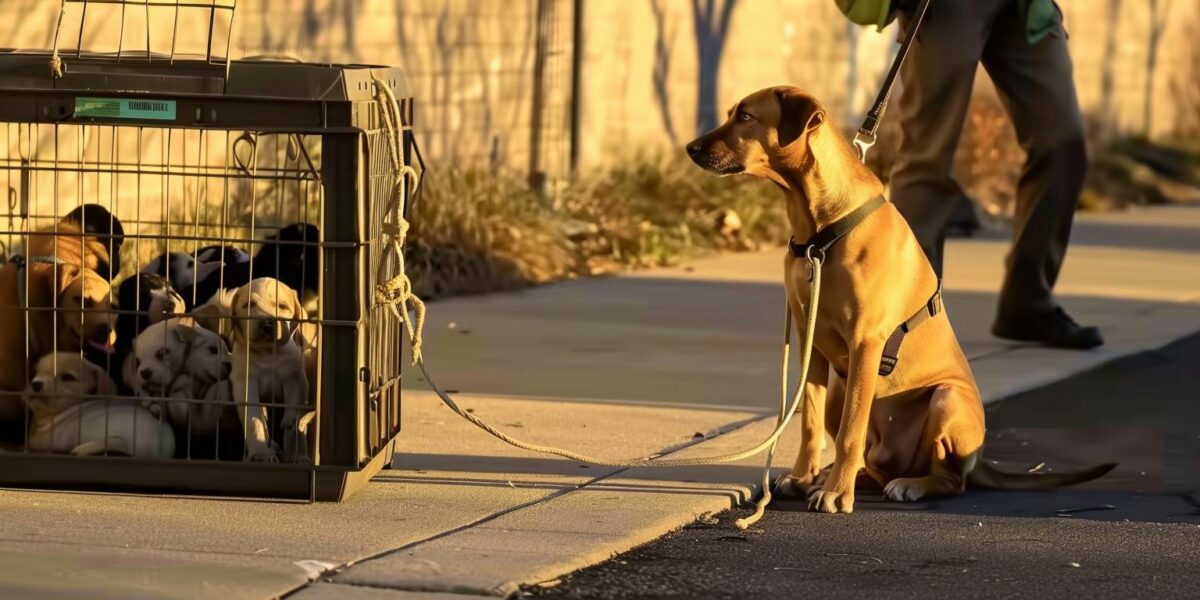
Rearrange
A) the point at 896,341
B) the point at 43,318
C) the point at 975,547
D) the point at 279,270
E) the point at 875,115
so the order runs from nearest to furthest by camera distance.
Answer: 1. the point at 975,547
2. the point at 43,318
3. the point at 896,341
4. the point at 279,270
5. the point at 875,115

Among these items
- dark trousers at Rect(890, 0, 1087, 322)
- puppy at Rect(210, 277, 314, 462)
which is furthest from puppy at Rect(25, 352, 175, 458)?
dark trousers at Rect(890, 0, 1087, 322)

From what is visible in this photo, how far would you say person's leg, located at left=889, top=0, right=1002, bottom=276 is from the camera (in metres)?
7.64

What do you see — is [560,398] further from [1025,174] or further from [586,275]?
[586,275]

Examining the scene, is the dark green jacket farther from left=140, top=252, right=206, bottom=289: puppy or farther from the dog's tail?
left=140, top=252, right=206, bottom=289: puppy

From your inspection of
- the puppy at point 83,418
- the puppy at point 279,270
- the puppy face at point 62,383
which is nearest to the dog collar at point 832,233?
the puppy at point 279,270

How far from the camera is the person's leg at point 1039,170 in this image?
7.92 m

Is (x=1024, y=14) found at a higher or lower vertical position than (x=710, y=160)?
higher

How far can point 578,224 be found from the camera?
11.8 m

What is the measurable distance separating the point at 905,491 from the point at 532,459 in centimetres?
114

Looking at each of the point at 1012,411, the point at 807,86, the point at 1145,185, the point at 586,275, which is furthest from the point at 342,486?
the point at 1145,185

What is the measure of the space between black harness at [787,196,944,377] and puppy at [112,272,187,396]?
167 cm

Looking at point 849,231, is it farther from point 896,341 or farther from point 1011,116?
point 1011,116

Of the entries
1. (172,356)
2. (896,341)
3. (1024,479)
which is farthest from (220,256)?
(1024,479)

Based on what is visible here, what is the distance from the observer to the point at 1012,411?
7082mm
